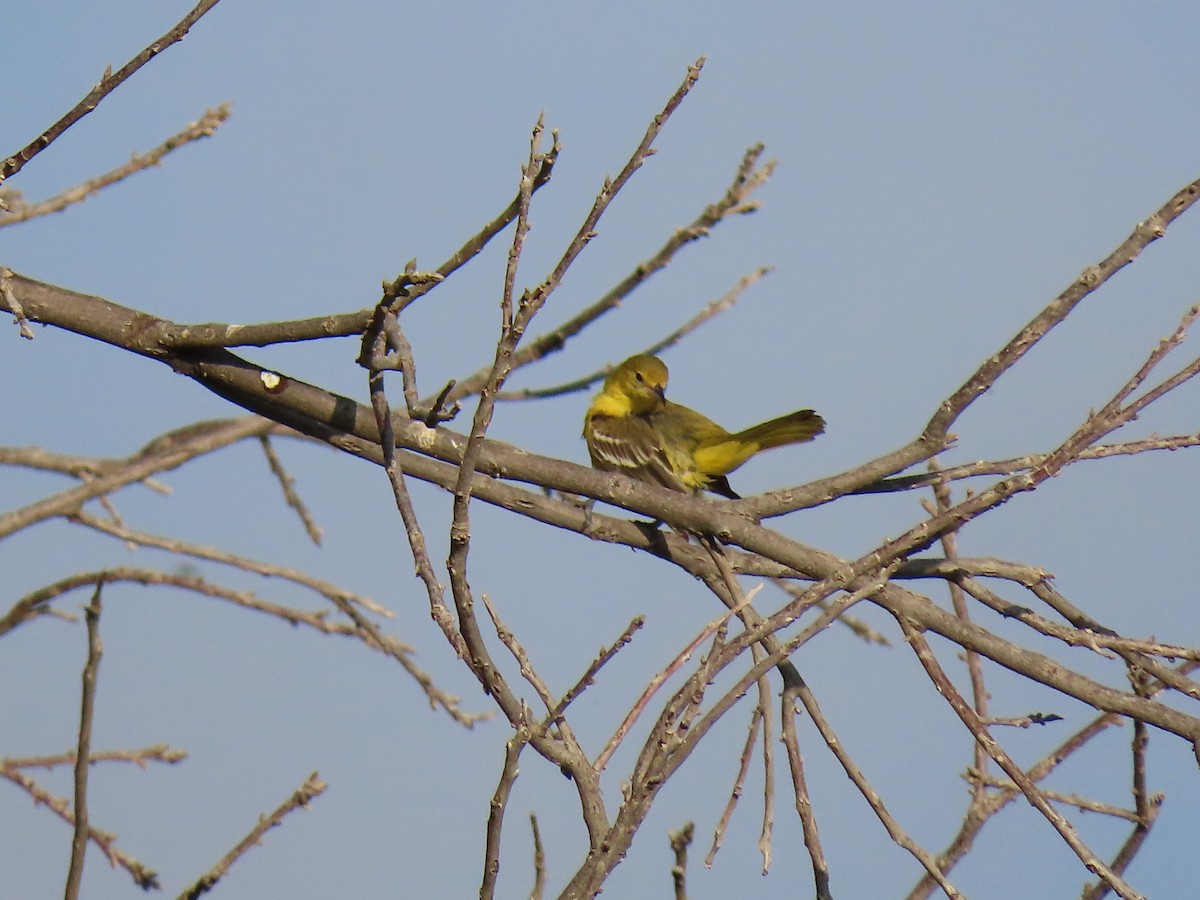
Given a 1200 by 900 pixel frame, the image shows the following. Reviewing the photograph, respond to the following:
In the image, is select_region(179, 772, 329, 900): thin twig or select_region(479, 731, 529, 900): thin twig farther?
select_region(179, 772, 329, 900): thin twig

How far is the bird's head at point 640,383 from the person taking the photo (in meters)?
7.71

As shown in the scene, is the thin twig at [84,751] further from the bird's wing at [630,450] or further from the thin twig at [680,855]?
the bird's wing at [630,450]

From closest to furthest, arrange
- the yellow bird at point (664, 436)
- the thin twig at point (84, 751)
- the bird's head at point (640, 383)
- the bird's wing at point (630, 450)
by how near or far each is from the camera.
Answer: the thin twig at point (84, 751) < the yellow bird at point (664, 436) < the bird's wing at point (630, 450) < the bird's head at point (640, 383)

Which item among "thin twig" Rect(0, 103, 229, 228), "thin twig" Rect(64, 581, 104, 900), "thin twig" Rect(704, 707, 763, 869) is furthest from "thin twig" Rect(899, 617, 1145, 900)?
"thin twig" Rect(0, 103, 229, 228)

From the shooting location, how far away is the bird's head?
7707 mm

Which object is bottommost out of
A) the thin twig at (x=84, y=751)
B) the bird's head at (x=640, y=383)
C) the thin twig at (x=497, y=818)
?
the thin twig at (x=497, y=818)

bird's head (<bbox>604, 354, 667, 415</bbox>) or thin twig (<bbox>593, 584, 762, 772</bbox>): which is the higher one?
bird's head (<bbox>604, 354, 667, 415</bbox>)

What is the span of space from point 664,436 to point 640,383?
1.19m

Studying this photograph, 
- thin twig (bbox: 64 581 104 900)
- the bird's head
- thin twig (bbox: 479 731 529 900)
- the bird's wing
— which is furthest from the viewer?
the bird's head

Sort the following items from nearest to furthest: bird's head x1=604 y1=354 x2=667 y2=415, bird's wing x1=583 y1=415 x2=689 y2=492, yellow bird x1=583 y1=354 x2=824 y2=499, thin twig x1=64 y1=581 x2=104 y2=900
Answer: thin twig x1=64 y1=581 x2=104 y2=900 < yellow bird x1=583 y1=354 x2=824 y2=499 < bird's wing x1=583 y1=415 x2=689 y2=492 < bird's head x1=604 y1=354 x2=667 y2=415

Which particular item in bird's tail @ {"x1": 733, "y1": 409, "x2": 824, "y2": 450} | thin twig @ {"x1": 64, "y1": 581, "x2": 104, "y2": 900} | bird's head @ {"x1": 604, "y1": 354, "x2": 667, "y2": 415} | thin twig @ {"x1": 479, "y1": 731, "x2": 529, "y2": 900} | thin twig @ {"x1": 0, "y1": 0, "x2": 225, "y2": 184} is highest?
bird's head @ {"x1": 604, "y1": 354, "x2": 667, "y2": 415}

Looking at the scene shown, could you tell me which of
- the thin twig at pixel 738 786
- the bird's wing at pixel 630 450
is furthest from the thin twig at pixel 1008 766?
the bird's wing at pixel 630 450

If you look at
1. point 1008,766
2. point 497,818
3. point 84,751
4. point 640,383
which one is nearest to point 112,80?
point 84,751

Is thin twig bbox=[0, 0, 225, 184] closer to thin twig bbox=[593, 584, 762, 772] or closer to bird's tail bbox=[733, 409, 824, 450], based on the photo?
thin twig bbox=[593, 584, 762, 772]
